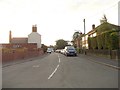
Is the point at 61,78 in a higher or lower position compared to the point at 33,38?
lower

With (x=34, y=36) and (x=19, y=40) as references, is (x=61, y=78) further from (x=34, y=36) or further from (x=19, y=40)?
(x=19, y=40)

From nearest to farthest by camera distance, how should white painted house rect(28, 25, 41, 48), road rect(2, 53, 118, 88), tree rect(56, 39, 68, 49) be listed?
road rect(2, 53, 118, 88) → white painted house rect(28, 25, 41, 48) → tree rect(56, 39, 68, 49)

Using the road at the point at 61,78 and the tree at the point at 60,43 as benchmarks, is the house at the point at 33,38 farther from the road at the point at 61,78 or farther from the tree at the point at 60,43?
the road at the point at 61,78

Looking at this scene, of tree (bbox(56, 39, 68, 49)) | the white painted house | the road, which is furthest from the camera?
tree (bbox(56, 39, 68, 49))

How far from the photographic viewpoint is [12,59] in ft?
129

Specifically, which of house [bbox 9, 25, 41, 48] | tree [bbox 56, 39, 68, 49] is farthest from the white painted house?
tree [bbox 56, 39, 68, 49]

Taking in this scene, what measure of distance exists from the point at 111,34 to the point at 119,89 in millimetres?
29698

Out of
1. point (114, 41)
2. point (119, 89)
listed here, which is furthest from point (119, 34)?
point (119, 89)

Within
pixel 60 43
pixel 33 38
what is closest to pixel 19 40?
pixel 33 38

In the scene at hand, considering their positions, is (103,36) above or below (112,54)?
above

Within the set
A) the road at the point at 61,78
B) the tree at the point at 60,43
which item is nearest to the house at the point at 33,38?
the tree at the point at 60,43

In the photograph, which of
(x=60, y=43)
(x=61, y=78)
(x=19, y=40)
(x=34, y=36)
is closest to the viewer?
(x=61, y=78)

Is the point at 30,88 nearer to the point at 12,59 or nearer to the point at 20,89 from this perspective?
the point at 20,89

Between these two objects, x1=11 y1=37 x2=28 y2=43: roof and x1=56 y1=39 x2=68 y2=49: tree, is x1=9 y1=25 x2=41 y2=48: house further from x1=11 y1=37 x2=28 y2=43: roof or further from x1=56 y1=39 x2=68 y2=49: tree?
x1=56 y1=39 x2=68 y2=49: tree
